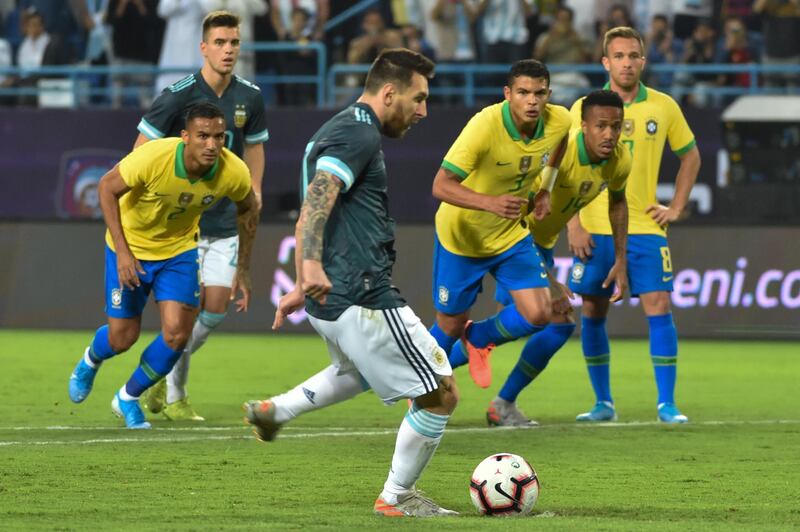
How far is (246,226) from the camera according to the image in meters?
9.27

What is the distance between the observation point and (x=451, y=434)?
9430 millimetres

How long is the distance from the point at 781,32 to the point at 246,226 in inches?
446

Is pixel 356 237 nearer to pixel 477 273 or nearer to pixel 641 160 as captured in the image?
pixel 477 273

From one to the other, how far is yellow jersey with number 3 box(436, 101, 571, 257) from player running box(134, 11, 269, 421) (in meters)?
1.28

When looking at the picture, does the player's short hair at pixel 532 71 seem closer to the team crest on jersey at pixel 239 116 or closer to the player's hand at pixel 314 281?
the team crest on jersey at pixel 239 116

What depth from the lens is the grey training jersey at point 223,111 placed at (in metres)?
9.80

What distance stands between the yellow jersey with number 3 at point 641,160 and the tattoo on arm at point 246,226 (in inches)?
91.9

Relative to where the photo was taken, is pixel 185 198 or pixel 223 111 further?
pixel 223 111

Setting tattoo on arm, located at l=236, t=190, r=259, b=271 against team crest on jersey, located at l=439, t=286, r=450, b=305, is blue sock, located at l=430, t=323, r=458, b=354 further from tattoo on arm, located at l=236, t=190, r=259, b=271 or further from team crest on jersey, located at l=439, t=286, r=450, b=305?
tattoo on arm, located at l=236, t=190, r=259, b=271

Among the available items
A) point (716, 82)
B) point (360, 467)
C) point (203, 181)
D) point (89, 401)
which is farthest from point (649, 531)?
point (716, 82)

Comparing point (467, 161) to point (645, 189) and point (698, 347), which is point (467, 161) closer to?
point (645, 189)

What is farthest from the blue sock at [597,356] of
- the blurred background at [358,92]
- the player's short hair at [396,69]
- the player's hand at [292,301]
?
the blurred background at [358,92]

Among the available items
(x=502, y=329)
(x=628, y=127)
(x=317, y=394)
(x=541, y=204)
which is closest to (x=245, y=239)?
(x=502, y=329)

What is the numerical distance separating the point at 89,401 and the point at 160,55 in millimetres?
9303
